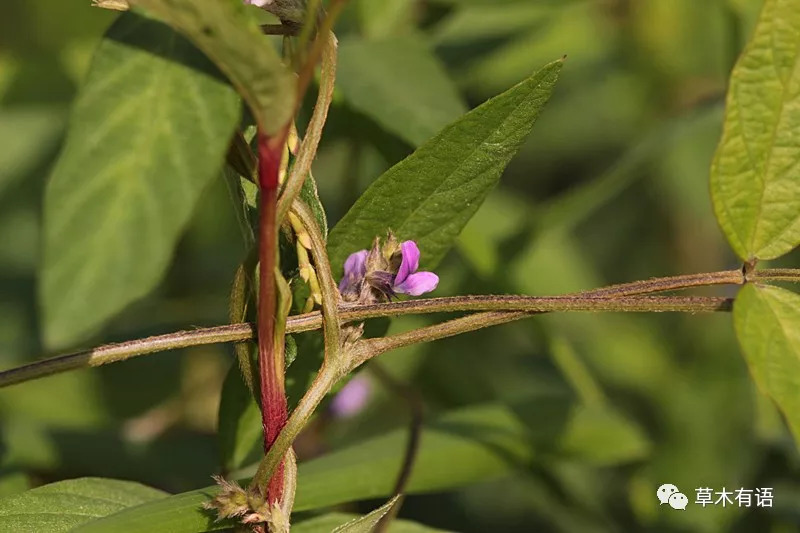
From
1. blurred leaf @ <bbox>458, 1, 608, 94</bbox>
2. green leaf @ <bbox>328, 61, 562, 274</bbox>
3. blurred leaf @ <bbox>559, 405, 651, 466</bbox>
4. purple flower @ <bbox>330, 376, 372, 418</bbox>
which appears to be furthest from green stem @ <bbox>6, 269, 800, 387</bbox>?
blurred leaf @ <bbox>458, 1, 608, 94</bbox>

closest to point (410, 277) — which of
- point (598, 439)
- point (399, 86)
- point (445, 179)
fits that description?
point (445, 179)

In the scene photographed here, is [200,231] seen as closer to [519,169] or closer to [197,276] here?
[197,276]

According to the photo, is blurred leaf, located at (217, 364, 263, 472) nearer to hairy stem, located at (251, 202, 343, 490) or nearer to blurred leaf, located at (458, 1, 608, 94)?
hairy stem, located at (251, 202, 343, 490)

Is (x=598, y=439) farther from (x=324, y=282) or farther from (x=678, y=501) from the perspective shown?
(x=324, y=282)

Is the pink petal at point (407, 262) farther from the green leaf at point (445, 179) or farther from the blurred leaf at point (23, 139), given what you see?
the blurred leaf at point (23, 139)

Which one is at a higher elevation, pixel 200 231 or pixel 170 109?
pixel 170 109

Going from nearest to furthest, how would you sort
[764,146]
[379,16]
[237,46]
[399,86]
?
[237,46], [764,146], [399,86], [379,16]

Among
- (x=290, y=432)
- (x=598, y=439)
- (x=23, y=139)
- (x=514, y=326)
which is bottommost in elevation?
(x=514, y=326)

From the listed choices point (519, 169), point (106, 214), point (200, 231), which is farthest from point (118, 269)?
point (519, 169)
